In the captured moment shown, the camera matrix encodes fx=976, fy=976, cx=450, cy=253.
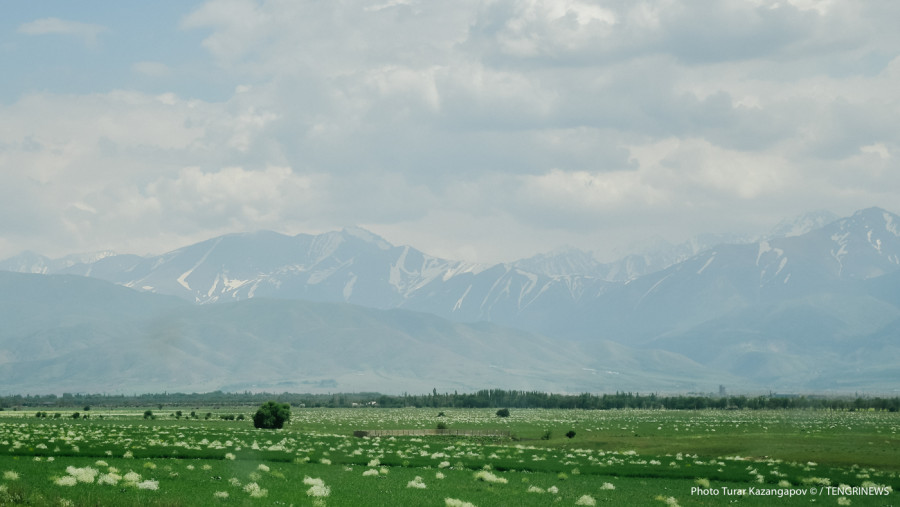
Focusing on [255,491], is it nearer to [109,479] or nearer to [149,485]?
[149,485]

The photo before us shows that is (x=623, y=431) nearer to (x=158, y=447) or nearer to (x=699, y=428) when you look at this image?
(x=699, y=428)

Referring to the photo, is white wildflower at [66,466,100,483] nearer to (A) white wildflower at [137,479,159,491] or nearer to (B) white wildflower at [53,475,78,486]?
(B) white wildflower at [53,475,78,486]

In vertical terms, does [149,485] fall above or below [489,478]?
above

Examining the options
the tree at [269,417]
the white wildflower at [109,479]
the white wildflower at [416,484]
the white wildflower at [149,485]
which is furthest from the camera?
the tree at [269,417]

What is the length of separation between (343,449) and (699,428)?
6725cm

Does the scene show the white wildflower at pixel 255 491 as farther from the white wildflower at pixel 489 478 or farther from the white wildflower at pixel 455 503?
the white wildflower at pixel 489 478

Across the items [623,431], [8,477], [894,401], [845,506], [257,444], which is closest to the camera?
[8,477]

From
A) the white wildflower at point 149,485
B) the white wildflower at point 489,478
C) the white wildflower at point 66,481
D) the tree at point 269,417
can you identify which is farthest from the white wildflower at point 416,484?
the tree at point 269,417

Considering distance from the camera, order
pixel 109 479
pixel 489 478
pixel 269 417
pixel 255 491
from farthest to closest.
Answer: pixel 269 417
pixel 489 478
pixel 109 479
pixel 255 491

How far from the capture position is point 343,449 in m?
64.8

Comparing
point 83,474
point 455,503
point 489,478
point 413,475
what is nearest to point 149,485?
point 83,474

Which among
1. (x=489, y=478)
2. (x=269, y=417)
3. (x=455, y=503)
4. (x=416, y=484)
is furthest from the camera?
(x=269, y=417)

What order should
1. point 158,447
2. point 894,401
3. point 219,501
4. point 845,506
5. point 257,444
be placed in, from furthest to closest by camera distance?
point 894,401 < point 257,444 < point 158,447 < point 845,506 < point 219,501

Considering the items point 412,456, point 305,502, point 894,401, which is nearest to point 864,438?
point 412,456
